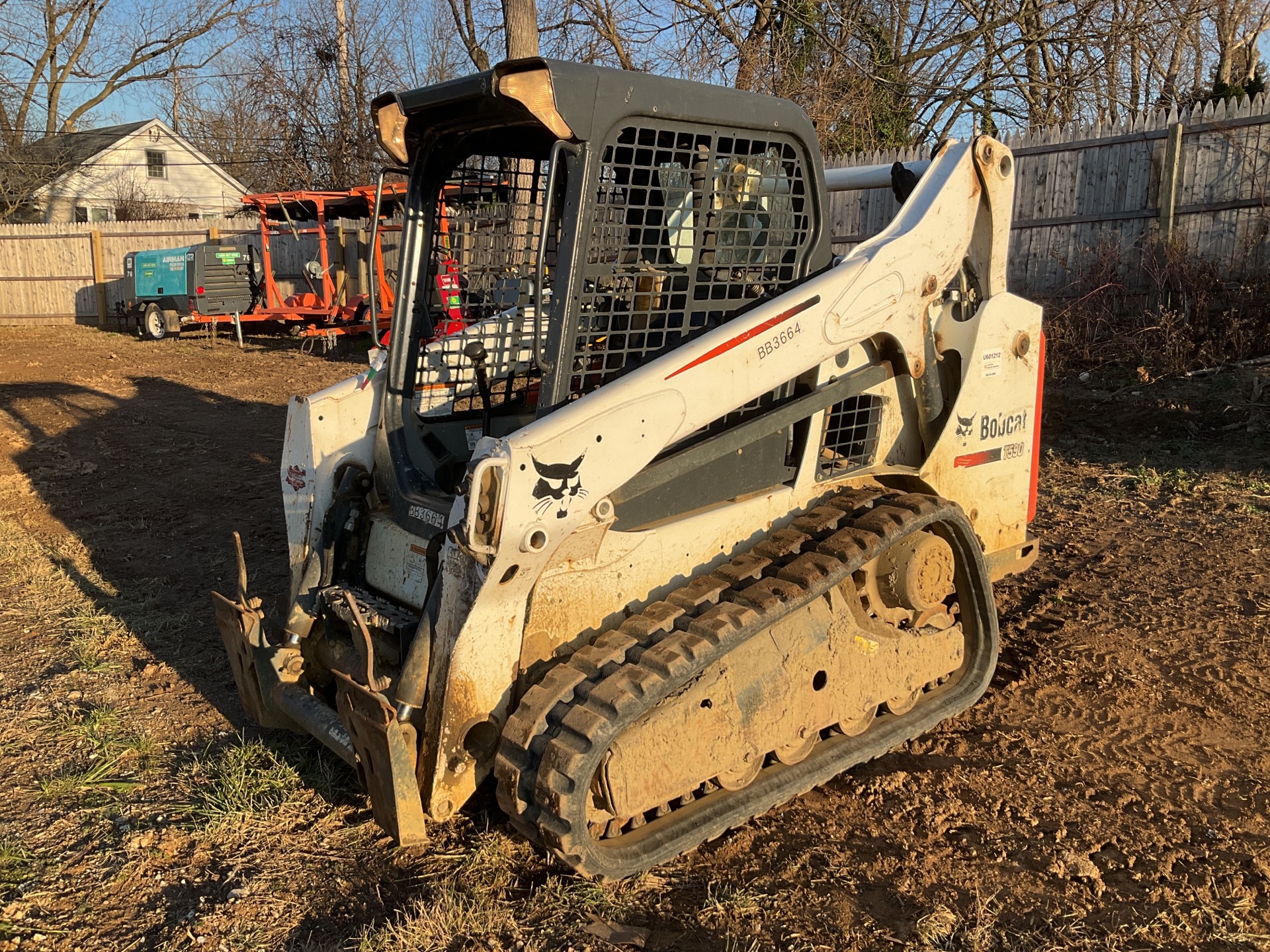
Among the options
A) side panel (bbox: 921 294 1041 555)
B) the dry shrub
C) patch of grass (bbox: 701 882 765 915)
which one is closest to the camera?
patch of grass (bbox: 701 882 765 915)

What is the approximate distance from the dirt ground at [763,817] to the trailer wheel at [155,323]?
50.7 feet

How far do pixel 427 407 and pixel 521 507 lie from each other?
153 cm

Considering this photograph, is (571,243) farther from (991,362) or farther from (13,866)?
(13,866)

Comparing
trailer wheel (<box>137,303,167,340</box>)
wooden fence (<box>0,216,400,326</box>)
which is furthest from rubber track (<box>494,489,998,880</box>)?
wooden fence (<box>0,216,400,326</box>)

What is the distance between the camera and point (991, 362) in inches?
169

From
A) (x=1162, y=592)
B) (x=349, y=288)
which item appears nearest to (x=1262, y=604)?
(x=1162, y=592)

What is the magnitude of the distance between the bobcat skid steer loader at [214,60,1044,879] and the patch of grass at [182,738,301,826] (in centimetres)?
19

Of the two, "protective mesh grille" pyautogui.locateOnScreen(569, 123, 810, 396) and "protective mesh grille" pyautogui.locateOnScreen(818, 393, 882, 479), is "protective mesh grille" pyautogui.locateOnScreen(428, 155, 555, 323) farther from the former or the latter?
"protective mesh grille" pyautogui.locateOnScreen(818, 393, 882, 479)

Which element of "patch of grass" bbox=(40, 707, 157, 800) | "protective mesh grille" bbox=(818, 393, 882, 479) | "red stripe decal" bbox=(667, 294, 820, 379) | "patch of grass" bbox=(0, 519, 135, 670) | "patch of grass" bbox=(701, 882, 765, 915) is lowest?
"patch of grass" bbox=(40, 707, 157, 800)

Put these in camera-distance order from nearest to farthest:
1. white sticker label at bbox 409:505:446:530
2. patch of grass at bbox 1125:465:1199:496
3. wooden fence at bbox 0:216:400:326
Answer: white sticker label at bbox 409:505:446:530 < patch of grass at bbox 1125:465:1199:496 < wooden fence at bbox 0:216:400:326

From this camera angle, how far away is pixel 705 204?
3.34 meters

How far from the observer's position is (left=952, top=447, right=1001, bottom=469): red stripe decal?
14.1ft

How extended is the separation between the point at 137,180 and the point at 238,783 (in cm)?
4176

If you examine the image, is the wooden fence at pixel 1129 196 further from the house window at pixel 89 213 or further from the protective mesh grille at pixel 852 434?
the house window at pixel 89 213
